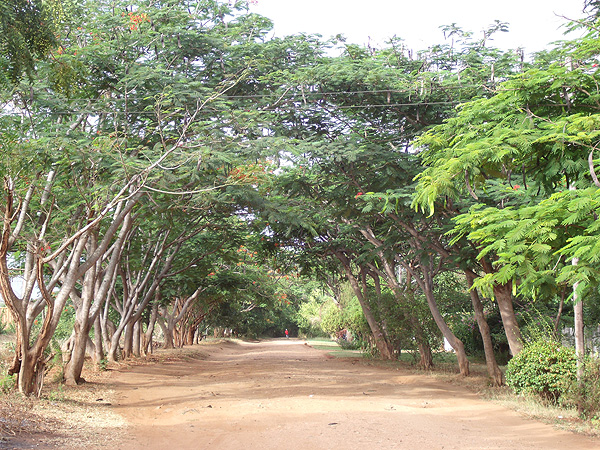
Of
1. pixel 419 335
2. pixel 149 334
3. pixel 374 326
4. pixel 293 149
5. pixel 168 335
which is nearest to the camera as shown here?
pixel 293 149

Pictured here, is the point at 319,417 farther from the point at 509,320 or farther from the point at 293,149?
the point at 509,320

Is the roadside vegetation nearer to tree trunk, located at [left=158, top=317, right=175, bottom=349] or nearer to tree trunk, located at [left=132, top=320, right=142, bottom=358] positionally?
tree trunk, located at [left=132, top=320, right=142, bottom=358]

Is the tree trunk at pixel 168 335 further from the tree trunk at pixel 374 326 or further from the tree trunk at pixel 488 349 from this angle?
the tree trunk at pixel 488 349

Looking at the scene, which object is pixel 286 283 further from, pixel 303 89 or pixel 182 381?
pixel 303 89

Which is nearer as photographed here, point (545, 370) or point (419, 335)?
point (545, 370)

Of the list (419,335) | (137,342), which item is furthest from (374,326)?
(137,342)

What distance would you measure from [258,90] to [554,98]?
23.8ft

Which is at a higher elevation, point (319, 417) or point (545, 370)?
point (545, 370)

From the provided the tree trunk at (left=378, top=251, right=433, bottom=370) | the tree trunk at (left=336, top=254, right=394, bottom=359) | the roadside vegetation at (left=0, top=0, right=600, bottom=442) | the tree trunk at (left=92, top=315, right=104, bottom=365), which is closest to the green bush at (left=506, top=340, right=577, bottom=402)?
the roadside vegetation at (left=0, top=0, right=600, bottom=442)

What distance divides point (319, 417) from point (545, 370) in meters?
4.02

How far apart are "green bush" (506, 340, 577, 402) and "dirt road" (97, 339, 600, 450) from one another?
657 mm

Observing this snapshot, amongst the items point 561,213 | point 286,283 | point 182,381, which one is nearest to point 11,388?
point 182,381

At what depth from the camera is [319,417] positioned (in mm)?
9359

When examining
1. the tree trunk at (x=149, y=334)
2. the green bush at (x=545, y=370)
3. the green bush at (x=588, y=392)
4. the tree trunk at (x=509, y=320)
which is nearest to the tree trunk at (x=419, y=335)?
the tree trunk at (x=509, y=320)
